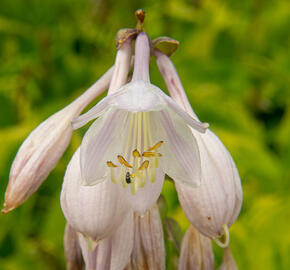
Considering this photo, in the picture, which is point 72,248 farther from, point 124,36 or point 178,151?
point 124,36

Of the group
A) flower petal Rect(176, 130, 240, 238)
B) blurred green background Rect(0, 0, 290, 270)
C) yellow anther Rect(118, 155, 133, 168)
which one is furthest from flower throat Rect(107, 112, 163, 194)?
blurred green background Rect(0, 0, 290, 270)

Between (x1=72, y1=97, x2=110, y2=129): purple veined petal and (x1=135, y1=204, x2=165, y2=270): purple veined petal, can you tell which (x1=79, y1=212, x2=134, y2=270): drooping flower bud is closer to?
(x1=135, y1=204, x2=165, y2=270): purple veined petal

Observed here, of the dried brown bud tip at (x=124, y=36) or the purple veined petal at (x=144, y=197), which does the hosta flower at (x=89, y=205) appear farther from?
the dried brown bud tip at (x=124, y=36)

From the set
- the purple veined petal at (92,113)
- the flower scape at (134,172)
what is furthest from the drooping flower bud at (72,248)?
the purple veined petal at (92,113)

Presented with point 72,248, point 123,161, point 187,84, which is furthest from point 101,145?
point 187,84

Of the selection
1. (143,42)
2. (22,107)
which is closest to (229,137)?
(22,107)

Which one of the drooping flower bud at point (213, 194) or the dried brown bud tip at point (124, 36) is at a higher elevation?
the dried brown bud tip at point (124, 36)
